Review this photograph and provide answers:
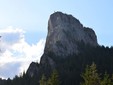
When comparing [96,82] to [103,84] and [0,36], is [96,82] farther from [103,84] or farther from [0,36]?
[0,36]

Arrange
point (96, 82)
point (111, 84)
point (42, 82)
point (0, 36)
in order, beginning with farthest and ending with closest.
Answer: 1. point (42, 82)
2. point (111, 84)
3. point (96, 82)
4. point (0, 36)

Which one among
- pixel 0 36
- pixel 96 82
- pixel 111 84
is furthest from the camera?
pixel 111 84

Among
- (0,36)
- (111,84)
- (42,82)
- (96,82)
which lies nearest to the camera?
(0,36)

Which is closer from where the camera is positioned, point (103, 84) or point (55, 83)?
point (103, 84)

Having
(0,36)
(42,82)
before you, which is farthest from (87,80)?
(0,36)

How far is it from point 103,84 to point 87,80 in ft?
11.5

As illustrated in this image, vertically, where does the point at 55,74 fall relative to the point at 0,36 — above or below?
above

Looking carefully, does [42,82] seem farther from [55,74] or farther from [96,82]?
[96,82]

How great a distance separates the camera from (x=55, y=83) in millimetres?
96125

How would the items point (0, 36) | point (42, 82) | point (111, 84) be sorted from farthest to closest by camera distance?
point (42, 82) → point (111, 84) → point (0, 36)

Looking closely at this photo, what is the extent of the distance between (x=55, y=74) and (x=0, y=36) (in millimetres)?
45953

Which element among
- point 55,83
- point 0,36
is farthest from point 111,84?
point 0,36

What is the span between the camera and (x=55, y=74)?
9625 cm

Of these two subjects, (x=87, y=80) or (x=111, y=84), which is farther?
(x=111, y=84)
